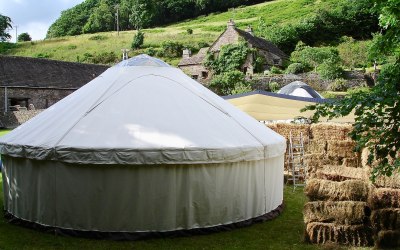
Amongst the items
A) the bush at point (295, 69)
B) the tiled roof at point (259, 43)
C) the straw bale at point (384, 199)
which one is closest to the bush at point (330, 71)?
the bush at point (295, 69)

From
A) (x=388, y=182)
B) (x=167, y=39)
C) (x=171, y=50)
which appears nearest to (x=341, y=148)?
(x=388, y=182)

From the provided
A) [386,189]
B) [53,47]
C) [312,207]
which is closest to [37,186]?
[312,207]

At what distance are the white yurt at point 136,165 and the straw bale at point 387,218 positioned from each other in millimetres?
1733

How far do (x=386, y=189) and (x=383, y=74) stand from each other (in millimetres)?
2373

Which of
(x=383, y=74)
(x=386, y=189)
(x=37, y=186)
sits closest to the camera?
(x=383, y=74)

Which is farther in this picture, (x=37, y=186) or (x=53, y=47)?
(x=53, y=47)

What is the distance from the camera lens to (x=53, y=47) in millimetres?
52500

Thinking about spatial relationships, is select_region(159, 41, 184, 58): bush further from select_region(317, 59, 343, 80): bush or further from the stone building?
select_region(317, 59, 343, 80): bush

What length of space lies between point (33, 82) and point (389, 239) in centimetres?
2808

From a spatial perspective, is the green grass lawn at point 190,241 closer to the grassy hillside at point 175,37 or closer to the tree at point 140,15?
the grassy hillside at point 175,37

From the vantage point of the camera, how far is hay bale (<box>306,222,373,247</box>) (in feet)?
17.2

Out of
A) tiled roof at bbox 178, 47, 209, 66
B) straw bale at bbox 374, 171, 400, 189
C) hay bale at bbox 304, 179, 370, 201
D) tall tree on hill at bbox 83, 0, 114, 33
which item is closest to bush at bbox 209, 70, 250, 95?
tiled roof at bbox 178, 47, 209, 66

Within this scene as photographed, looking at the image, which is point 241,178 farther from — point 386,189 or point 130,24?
point 130,24

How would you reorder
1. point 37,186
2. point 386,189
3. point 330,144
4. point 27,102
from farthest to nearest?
point 27,102, point 330,144, point 37,186, point 386,189
